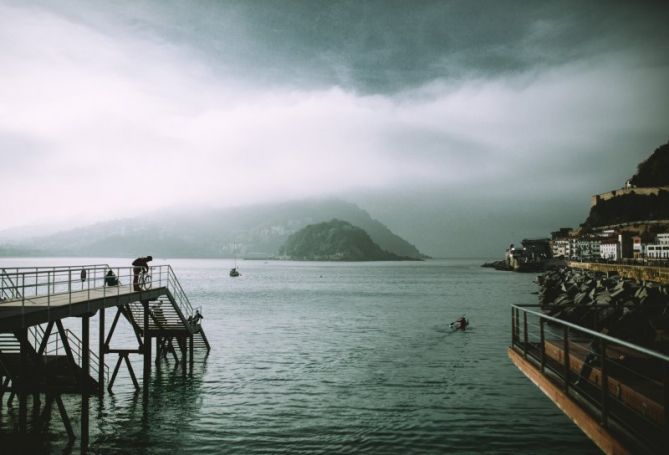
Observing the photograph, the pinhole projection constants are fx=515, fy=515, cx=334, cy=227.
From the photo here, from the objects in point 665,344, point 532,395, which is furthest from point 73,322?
point 665,344

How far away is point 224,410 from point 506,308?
179ft

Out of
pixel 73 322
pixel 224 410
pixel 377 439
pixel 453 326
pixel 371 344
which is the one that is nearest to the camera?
pixel 377 439

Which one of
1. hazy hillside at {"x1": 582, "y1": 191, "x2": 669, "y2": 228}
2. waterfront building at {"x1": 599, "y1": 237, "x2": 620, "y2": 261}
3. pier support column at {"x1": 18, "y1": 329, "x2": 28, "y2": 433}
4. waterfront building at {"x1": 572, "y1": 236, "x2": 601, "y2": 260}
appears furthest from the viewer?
waterfront building at {"x1": 572, "y1": 236, "x2": 601, "y2": 260}

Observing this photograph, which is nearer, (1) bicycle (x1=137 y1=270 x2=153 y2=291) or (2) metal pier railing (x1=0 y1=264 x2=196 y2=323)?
(2) metal pier railing (x1=0 y1=264 x2=196 y2=323)

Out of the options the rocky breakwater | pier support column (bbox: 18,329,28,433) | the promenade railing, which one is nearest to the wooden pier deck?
pier support column (bbox: 18,329,28,433)

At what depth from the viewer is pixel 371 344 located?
138ft

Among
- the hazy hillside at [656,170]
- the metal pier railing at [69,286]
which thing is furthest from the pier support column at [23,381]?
the hazy hillside at [656,170]

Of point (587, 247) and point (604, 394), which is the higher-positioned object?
point (587, 247)

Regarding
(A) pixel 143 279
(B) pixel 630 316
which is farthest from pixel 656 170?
(A) pixel 143 279

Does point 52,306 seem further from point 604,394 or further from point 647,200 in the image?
point 647,200

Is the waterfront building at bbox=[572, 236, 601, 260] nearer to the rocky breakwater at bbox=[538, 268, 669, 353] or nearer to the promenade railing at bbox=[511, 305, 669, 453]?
the rocky breakwater at bbox=[538, 268, 669, 353]

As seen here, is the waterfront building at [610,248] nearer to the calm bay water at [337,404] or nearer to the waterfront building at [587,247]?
the waterfront building at [587,247]

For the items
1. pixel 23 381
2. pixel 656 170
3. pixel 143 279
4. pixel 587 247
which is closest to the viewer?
pixel 23 381

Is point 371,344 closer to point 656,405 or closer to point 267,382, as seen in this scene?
point 267,382
